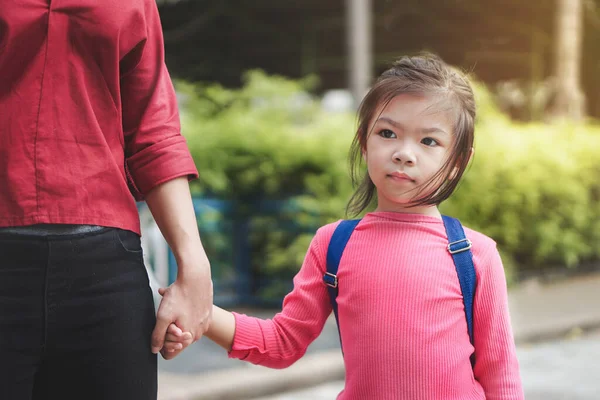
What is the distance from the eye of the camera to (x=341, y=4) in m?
15.4

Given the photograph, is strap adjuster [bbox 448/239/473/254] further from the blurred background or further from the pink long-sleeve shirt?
the blurred background

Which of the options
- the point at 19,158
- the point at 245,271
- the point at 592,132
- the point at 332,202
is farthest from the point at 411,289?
the point at 592,132

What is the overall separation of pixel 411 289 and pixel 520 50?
19.1 meters

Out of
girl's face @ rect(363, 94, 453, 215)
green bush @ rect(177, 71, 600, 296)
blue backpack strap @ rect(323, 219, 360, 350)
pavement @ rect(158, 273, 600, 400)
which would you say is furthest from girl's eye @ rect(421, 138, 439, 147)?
green bush @ rect(177, 71, 600, 296)

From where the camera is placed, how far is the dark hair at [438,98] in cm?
186

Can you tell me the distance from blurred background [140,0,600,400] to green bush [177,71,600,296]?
0.01m

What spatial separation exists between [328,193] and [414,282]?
4891 mm

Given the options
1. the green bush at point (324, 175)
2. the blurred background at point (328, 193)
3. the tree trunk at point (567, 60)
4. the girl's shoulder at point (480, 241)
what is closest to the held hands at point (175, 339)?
the girl's shoulder at point (480, 241)

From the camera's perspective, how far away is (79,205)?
1.43m

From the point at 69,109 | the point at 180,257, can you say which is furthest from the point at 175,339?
the point at 69,109

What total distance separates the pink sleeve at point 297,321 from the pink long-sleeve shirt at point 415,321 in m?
0.02

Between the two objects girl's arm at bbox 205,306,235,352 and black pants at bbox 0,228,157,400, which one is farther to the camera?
girl's arm at bbox 205,306,235,352

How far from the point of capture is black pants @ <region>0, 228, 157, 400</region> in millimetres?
1378

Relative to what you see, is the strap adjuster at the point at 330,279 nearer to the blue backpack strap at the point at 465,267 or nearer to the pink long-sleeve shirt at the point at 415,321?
the pink long-sleeve shirt at the point at 415,321
